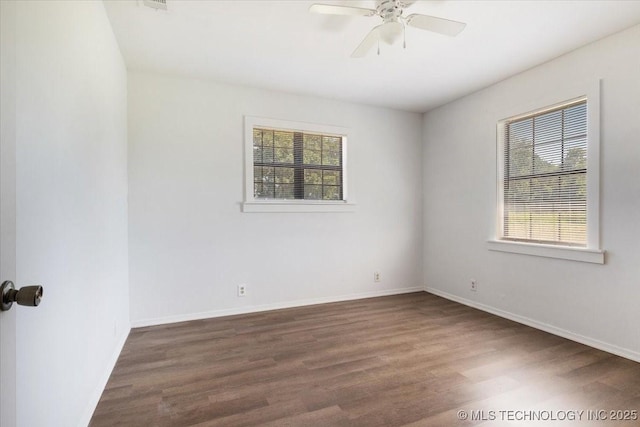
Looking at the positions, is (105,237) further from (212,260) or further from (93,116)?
(212,260)

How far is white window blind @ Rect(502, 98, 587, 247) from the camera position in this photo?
9.48 ft

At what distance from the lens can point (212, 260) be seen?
3510mm

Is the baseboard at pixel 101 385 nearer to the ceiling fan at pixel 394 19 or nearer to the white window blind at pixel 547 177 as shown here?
the ceiling fan at pixel 394 19

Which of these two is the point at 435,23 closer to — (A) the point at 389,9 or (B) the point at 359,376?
(A) the point at 389,9

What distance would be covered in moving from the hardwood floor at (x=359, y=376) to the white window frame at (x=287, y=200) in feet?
4.39

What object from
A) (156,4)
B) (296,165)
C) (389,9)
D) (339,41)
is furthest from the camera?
(296,165)

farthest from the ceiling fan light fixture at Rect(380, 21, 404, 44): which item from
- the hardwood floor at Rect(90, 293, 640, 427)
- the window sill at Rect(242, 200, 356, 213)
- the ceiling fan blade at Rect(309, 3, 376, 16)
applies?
the hardwood floor at Rect(90, 293, 640, 427)

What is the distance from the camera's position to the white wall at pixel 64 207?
113 cm

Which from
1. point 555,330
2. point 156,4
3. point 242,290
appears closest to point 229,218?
point 242,290

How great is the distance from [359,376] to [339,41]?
8.96 ft

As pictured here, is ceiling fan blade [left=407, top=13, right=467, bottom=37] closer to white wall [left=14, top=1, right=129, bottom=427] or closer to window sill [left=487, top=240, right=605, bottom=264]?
white wall [left=14, top=1, right=129, bottom=427]

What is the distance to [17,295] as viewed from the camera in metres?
0.75

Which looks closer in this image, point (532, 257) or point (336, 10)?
point (336, 10)

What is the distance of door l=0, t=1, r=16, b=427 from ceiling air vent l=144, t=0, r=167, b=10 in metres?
1.56
